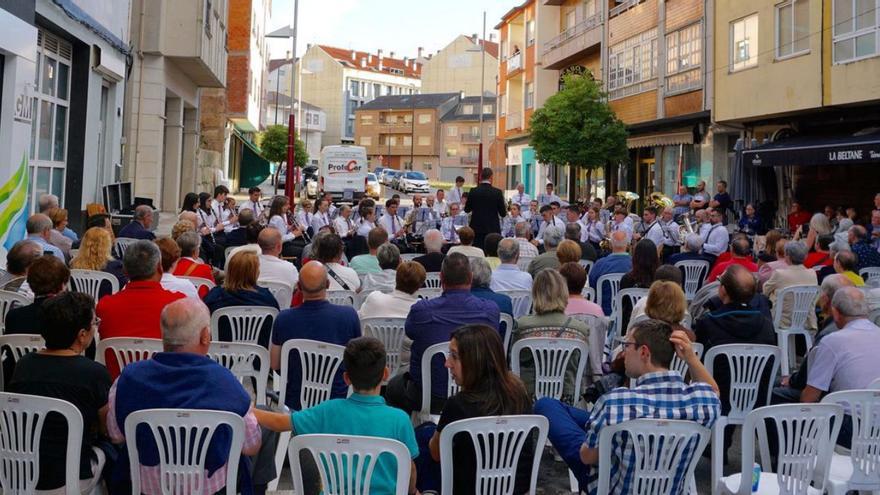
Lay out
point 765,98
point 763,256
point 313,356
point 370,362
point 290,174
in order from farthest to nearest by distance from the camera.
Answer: point 290,174 → point 765,98 → point 763,256 → point 313,356 → point 370,362

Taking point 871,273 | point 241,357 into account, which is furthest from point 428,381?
point 871,273

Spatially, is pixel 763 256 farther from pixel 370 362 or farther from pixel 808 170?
pixel 808 170

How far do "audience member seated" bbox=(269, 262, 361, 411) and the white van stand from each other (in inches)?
1571

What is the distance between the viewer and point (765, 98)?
2116cm

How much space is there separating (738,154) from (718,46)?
3.17m

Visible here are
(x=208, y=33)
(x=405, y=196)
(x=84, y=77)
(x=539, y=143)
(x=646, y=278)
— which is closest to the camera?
(x=646, y=278)

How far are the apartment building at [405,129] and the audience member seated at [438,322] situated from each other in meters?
94.0

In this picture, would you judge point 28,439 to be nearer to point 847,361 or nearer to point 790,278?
point 847,361

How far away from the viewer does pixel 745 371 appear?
5922mm

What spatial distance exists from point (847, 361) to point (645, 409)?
1.98m

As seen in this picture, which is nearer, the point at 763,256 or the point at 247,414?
the point at 247,414

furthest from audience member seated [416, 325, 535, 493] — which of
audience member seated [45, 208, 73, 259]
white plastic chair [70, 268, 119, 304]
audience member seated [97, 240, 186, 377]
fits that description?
audience member seated [45, 208, 73, 259]

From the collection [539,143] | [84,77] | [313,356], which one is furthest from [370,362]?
[539,143]

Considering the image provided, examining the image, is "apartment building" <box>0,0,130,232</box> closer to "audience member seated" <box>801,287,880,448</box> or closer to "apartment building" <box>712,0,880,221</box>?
"audience member seated" <box>801,287,880,448</box>
